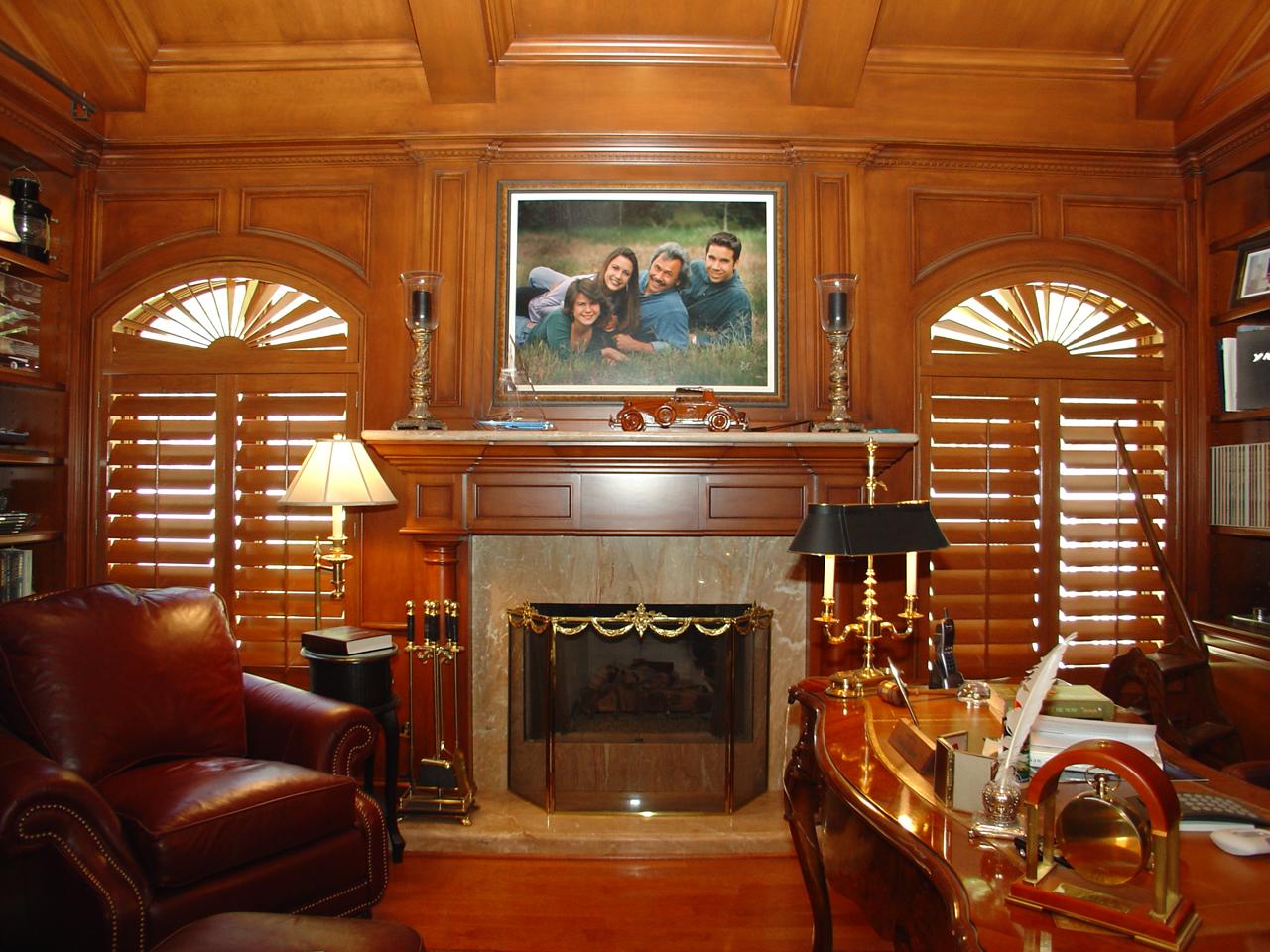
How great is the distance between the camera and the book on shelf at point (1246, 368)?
3324 mm

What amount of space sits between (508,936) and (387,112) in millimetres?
3147

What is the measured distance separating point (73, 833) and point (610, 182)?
2.83 m

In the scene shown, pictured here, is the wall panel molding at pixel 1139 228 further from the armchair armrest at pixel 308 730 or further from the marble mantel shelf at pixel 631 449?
the armchair armrest at pixel 308 730

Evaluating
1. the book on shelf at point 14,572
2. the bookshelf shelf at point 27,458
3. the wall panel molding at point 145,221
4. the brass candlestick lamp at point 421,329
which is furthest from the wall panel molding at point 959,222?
the book on shelf at point 14,572

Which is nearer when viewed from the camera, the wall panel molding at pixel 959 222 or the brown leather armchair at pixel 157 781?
the brown leather armchair at pixel 157 781

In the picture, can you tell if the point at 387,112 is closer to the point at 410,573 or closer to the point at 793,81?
the point at 793,81

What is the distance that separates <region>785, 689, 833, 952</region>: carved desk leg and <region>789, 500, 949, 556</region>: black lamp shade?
0.47 metres

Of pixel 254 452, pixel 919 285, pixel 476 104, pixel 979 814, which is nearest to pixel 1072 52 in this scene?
pixel 919 285

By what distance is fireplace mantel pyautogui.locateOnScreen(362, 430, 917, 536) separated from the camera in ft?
10.4

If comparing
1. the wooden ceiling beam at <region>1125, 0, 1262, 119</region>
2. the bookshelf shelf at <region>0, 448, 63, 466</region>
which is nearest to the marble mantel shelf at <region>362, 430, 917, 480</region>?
the bookshelf shelf at <region>0, 448, 63, 466</region>

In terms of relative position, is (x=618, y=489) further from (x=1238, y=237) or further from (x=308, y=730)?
(x=1238, y=237)

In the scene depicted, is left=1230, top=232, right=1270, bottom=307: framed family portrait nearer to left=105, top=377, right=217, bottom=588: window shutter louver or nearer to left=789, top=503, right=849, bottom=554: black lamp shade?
left=789, top=503, right=849, bottom=554: black lamp shade

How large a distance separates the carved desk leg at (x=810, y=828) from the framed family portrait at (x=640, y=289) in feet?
5.61

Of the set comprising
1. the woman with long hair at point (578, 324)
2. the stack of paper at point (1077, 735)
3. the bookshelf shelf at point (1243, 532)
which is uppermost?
the woman with long hair at point (578, 324)
